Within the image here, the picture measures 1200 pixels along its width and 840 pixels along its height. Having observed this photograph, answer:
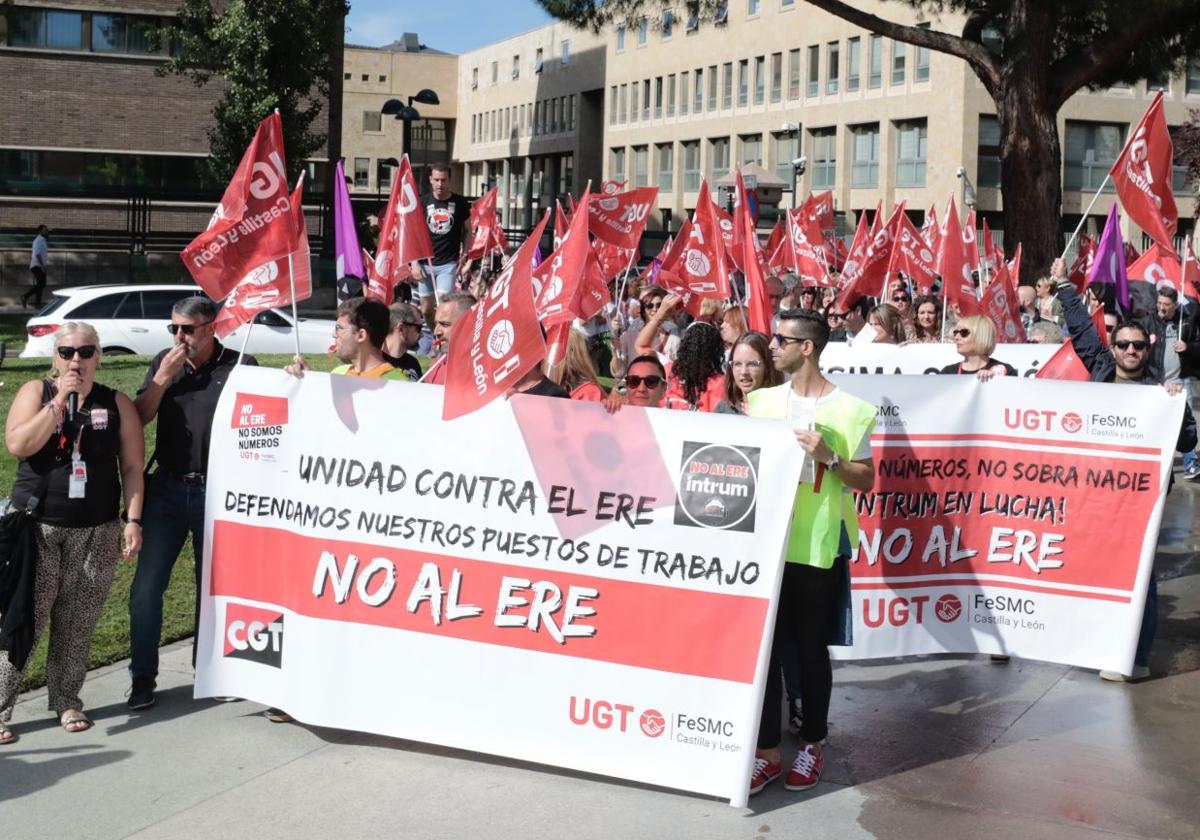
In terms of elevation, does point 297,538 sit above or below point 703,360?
below

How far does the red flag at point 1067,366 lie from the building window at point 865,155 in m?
52.8

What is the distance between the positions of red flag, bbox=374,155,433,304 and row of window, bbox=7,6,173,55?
1165 inches

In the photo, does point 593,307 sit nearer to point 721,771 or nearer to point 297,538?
point 297,538

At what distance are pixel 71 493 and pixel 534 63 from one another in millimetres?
89893

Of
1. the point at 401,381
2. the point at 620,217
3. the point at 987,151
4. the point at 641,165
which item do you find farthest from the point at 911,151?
the point at 401,381

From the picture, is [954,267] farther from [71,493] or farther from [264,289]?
[71,493]

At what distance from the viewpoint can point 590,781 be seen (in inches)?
241

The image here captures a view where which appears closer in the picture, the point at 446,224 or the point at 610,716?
the point at 610,716

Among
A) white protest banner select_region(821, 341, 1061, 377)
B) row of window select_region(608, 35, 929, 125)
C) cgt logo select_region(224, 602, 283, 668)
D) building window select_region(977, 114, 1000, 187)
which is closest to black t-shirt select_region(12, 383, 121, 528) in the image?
cgt logo select_region(224, 602, 283, 668)

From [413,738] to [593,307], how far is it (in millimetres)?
6920

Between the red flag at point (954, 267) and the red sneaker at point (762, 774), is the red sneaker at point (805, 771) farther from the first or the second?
the red flag at point (954, 267)

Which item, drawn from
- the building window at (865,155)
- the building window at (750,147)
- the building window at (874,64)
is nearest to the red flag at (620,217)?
the building window at (865,155)

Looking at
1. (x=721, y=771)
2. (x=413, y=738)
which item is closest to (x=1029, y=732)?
(x=721, y=771)

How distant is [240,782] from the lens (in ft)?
19.8
